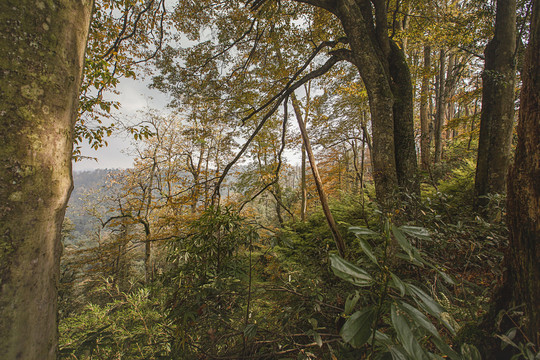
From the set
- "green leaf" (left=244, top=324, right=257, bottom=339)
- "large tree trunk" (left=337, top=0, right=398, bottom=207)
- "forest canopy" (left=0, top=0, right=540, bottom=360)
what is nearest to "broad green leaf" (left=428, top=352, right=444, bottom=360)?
"forest canopy" (left=0, top=0, right=540, bottom=360)

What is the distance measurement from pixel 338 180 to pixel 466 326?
13813 millimetres

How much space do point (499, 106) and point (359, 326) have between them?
15.0ft

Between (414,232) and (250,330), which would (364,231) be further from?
(250,330)

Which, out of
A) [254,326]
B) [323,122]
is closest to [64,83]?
[254,326]

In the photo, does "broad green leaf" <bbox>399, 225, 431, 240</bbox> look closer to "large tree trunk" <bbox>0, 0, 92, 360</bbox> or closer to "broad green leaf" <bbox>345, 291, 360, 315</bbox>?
"broad green leaf" <bbox>345, 291, 360, 315</bbox>

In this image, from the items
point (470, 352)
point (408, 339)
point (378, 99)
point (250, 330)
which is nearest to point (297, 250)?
point (250, 330)

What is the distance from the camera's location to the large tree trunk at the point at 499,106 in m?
2.99

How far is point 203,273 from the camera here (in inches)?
57.7

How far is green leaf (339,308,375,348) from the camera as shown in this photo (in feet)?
1.57

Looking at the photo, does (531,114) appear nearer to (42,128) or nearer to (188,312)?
(42,128)

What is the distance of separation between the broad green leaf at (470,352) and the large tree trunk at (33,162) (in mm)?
1415

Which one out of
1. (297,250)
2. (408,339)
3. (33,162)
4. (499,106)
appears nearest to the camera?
(408,339)

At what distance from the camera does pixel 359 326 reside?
49cm

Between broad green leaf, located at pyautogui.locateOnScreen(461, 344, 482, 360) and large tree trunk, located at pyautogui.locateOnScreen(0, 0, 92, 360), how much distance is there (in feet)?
4.64
